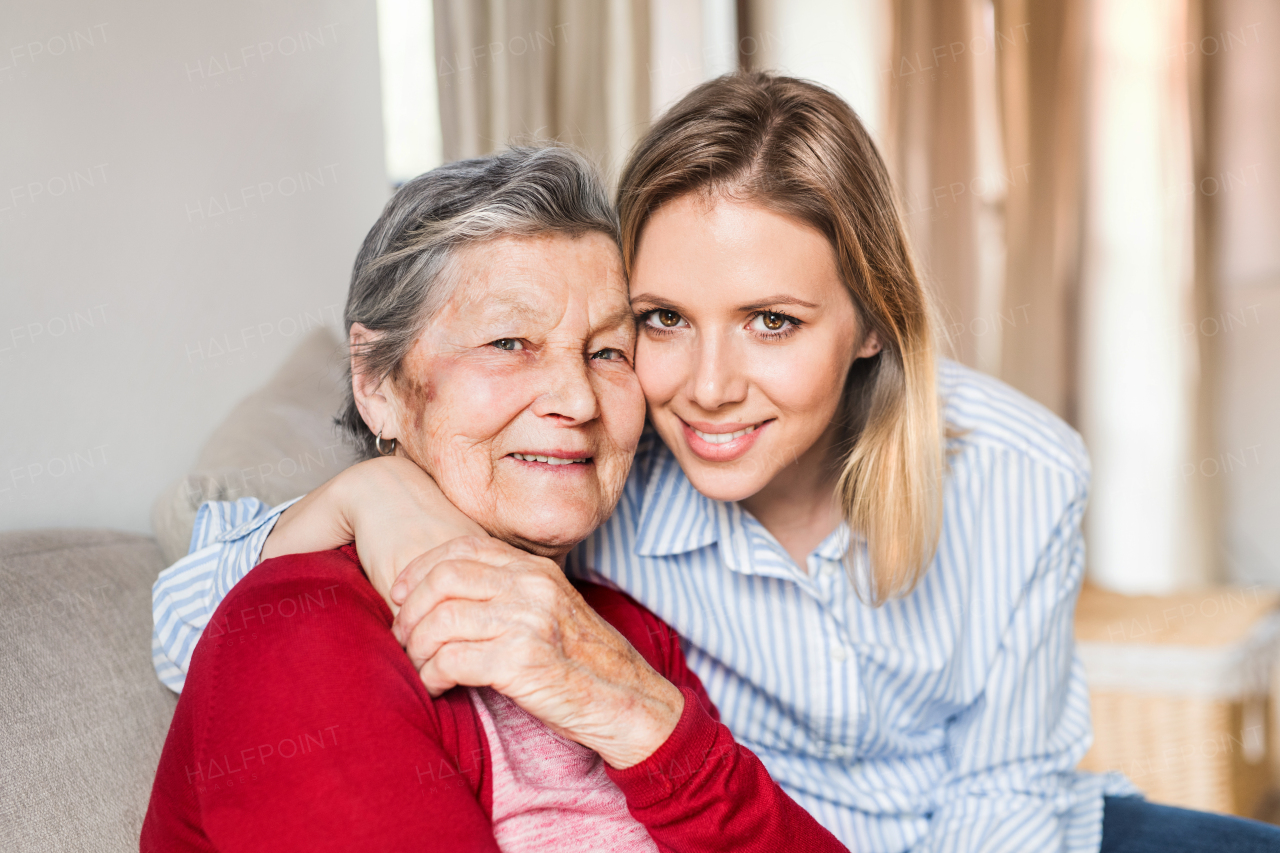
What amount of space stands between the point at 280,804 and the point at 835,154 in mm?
978

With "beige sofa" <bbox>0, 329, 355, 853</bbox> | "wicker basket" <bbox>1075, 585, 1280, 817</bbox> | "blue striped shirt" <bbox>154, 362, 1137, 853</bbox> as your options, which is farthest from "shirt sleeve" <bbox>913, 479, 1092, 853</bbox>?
"beige sofa" <bbox>0, 329, 355, 853</bbox>

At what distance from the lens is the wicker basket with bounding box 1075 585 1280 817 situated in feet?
7.15

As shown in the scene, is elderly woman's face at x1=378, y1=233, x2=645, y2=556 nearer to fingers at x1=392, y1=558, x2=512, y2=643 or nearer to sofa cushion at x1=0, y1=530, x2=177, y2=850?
fingers at x1=392, y1=558, x2=512, y2=643

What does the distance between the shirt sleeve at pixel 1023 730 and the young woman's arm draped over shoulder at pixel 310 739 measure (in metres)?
0.84

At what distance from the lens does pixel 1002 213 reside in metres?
3.18

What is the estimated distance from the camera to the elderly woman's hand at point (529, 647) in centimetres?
82

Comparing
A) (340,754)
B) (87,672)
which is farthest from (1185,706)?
(87,672)

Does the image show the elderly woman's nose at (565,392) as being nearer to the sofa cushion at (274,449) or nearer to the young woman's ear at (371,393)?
the young woman's ear at (371,393)

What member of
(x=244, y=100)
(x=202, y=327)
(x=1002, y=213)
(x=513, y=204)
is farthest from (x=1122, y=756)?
(x=244, y=100)

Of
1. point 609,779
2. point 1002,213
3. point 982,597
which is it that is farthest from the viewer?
point 1002,213

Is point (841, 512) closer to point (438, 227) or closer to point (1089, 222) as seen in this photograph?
point (438, 227)

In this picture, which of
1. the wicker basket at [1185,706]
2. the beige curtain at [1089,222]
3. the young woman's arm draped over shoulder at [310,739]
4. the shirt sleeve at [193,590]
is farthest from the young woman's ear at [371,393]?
the beige curtain at [1089,222]

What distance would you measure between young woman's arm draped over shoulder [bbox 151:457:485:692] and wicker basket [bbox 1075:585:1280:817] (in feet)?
6.05

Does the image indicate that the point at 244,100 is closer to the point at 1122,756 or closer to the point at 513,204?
the point at 513,204
